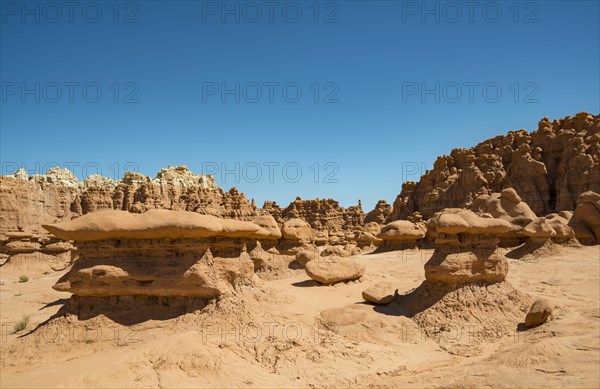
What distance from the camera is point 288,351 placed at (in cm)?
682

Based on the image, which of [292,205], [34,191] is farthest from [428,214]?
[34,191]

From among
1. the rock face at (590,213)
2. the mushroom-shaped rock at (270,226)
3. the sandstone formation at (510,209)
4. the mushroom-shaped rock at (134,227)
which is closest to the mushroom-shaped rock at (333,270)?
the mushroom-shaped rock at (270,226)

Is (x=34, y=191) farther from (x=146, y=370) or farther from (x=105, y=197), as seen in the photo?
(x=146, y=370)

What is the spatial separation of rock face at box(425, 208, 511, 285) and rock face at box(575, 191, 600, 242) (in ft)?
40.0

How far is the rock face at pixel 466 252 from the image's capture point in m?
9.29

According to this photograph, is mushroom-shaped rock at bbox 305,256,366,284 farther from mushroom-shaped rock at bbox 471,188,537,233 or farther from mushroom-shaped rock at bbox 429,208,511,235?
mushroom-shaped rock at bbox 471,188,537,233

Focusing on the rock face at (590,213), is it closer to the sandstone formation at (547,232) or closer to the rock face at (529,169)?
the sandstone formation at (547,232)

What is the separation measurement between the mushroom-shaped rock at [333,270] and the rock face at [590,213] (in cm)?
1237

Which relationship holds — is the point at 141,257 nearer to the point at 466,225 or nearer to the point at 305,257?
the point at 466,225

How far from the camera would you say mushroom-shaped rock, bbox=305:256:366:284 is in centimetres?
1298

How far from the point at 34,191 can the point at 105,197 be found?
6746 mm

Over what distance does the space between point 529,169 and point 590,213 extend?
1856 cm

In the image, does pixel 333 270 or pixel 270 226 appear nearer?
pixel 333 270

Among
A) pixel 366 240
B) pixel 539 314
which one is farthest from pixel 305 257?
A: pixel 366 240
